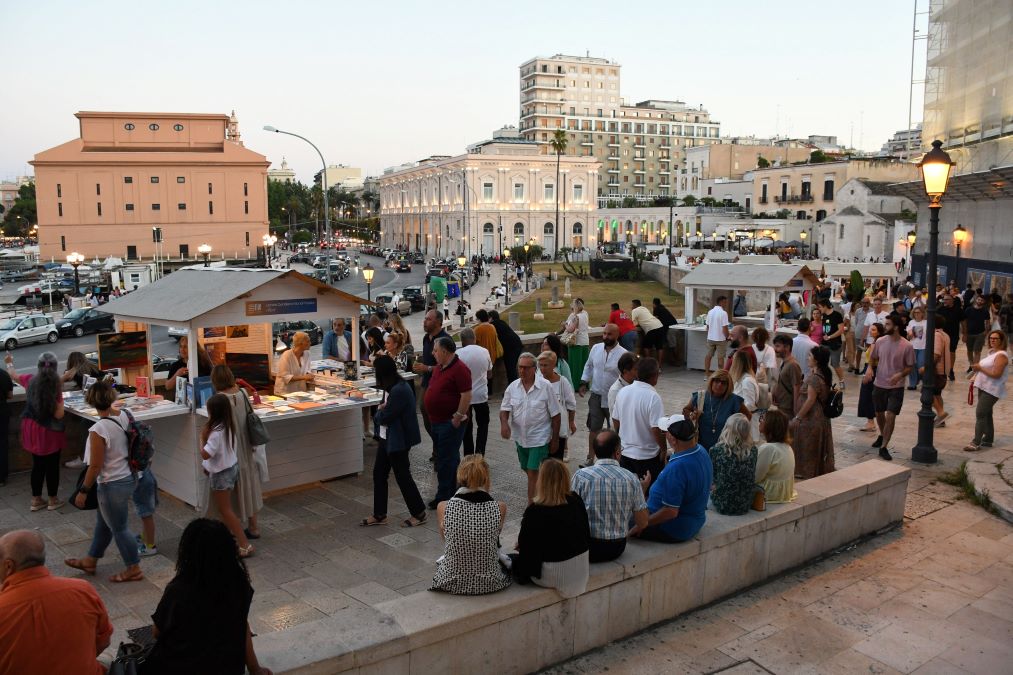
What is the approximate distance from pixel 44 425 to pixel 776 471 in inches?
276

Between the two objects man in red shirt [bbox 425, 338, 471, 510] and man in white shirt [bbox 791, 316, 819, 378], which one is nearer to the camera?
man in red shirt [bbox 425, 338, 471, 510]

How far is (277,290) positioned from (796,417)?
5.95 m

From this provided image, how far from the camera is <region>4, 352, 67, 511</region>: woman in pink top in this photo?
8.16 metres

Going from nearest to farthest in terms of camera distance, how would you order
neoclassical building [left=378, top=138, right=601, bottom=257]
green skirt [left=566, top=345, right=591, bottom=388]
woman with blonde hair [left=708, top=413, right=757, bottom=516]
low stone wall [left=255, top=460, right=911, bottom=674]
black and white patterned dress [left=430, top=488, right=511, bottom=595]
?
1. low stone wall [left=255, top=460, right=911, bottom=674]
2. black and white patterned dress [left=430, top=488, right=511, bottom=595]
3. woman with blonde hair [left=708, top=413, right=757, bottom=516]
4. green skirt [left=566, top=345, right=591, bottom=388]
5. neoclassical building [left=378, top=138, right=601, bottom=257]

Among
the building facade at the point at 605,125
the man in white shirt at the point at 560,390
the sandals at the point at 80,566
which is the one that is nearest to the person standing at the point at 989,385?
the man in white shirt at the point at 560,390

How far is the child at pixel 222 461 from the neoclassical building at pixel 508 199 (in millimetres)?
90400

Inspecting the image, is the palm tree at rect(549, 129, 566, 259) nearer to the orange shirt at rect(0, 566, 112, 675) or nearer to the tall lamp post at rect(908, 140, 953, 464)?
the tall lamp post at rect(908, 140, 953, 464)

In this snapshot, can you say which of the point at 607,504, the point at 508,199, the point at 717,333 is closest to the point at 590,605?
the point at 607,504

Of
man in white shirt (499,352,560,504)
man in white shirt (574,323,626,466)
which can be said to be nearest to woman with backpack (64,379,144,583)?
man in white shirt (499,352,560,504)

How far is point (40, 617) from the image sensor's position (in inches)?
144

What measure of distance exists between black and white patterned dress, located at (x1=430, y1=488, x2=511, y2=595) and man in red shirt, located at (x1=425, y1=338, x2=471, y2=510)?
297cm

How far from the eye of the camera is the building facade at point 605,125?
146 metres

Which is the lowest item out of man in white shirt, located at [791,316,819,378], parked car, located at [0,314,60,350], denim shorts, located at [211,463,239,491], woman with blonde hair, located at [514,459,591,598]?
parked car, located at [0,314,60,350]

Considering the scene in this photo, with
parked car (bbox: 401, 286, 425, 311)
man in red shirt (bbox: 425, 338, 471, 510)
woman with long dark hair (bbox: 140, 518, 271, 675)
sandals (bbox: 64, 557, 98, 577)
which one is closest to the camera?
woman with long dark hair (bbox: 140, 518, 271, 675)
